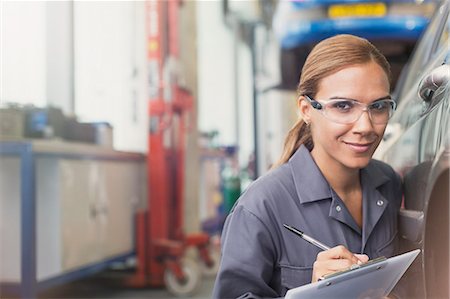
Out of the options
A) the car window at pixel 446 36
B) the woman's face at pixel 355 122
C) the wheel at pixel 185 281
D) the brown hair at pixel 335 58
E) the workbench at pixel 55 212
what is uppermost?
the car window at pixel 446 36

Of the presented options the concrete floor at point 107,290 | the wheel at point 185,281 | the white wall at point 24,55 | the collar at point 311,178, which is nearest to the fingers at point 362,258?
the collar at point 311,178

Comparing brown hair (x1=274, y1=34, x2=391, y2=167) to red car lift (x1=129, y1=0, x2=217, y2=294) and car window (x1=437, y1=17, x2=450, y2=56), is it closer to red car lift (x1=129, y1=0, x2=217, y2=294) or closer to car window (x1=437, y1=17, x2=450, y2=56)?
car window (x1=437, y1=17, x2=450, y2=56)

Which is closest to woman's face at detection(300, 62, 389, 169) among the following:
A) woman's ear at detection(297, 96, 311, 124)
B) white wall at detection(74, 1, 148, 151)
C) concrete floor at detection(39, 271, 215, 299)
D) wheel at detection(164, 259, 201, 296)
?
woman's ear at detection(297, 96, 311, 124)

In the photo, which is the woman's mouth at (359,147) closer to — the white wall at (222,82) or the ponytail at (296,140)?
the ponytail at (296,140)

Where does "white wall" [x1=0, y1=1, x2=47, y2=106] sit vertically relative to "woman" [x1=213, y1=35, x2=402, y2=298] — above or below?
above

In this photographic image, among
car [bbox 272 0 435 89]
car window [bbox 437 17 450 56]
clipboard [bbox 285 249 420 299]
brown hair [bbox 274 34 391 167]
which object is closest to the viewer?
clipboard [bbox 285 249 420 299]

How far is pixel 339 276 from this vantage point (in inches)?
34.9

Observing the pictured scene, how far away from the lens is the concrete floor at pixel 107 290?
11.1 feet

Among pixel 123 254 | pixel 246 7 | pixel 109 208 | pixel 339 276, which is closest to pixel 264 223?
pixel 339 276

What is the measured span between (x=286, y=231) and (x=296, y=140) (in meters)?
0.22

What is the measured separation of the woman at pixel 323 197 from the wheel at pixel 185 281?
248 centimetres

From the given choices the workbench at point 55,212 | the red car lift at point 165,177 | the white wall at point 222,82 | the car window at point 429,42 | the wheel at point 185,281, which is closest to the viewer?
the car window at point 429,42

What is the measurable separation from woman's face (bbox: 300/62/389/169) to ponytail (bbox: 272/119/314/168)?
0.24 ft

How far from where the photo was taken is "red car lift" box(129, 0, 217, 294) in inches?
141
